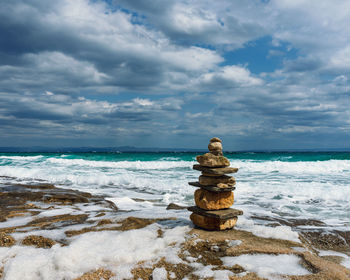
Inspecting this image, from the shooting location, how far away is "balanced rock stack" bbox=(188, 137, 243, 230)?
526 cm

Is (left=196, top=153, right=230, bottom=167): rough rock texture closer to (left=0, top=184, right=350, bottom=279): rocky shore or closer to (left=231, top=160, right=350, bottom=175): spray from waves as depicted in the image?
(left=0, top=184, right=350, bottom=279): rocky shore

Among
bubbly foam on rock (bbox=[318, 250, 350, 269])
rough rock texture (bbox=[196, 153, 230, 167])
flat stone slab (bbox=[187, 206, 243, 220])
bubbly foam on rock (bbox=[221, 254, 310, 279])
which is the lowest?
bubbly foam on rock (bbox=[318, 250, 350, 269])

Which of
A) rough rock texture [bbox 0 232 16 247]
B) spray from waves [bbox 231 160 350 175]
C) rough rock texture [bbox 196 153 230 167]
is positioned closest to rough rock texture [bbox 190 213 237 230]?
rough rock texture [bbox 196 153 230 167]

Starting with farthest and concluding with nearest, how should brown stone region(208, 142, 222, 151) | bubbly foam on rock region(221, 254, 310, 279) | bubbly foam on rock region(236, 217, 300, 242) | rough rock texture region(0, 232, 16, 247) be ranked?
brown stone region(208, 142, 222, 151) → bubbly foam on rock region(236, 217, 300, 242) → rough rock texture region(0, 232, 16, 247) → bubbly foam on rock region(221, 254, 310, 279)

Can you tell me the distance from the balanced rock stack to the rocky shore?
208 millimetres

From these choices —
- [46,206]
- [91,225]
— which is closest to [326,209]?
[91,225]

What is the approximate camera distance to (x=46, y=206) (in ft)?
28.3

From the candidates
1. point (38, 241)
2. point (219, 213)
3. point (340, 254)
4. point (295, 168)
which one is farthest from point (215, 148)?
point (295, 168)

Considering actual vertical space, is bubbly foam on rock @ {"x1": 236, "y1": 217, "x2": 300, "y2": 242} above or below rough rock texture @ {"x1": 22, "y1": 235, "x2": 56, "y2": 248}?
above

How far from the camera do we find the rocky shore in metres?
3.61

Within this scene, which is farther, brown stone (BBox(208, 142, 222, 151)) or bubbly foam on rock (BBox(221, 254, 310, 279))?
brown stone (BBox(208, 142, 222, 151))

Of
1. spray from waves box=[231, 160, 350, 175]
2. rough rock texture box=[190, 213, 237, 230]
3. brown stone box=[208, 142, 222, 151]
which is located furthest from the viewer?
spray from waves box=[231, 160, 350, 175]

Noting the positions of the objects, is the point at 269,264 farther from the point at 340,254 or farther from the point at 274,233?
the point at 340,254

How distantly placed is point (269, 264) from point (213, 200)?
1.76m
